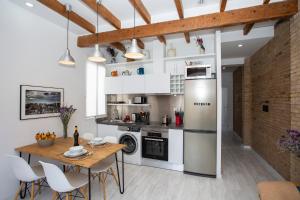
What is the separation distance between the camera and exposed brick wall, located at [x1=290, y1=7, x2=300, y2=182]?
93.0 inches

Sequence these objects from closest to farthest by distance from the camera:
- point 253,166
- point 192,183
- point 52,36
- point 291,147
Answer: point 291,147 < point 192,183 < point 52,36 < point 253,166

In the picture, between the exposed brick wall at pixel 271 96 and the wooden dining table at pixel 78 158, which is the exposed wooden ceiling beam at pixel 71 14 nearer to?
the wooden dining table at pixel 78 158

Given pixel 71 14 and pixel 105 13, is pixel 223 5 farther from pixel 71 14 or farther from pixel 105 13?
pixel 71 14

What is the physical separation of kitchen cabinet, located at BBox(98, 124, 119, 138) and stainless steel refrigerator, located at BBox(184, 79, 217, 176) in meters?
1.78

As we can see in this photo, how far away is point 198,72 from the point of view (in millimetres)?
3051

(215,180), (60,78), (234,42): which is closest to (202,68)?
(234,42)

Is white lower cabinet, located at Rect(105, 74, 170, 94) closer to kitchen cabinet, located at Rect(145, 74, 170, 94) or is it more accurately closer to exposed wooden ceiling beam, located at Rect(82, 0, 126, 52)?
kitchen cabinet, located at Rect(145, 74, 170, 94)

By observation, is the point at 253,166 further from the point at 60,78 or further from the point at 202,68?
the point at 60,78

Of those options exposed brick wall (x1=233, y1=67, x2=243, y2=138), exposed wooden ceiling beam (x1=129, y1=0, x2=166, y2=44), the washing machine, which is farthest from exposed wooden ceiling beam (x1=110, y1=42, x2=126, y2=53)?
exposed brick wall (x1=233, y1=67, x2=243, y2=138)

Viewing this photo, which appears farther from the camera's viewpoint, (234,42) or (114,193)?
(234,42)

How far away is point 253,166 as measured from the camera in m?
3.51

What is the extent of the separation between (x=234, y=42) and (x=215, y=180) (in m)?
3.05

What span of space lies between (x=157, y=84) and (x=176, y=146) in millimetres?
1476

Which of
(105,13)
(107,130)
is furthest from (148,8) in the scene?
(107,130)
